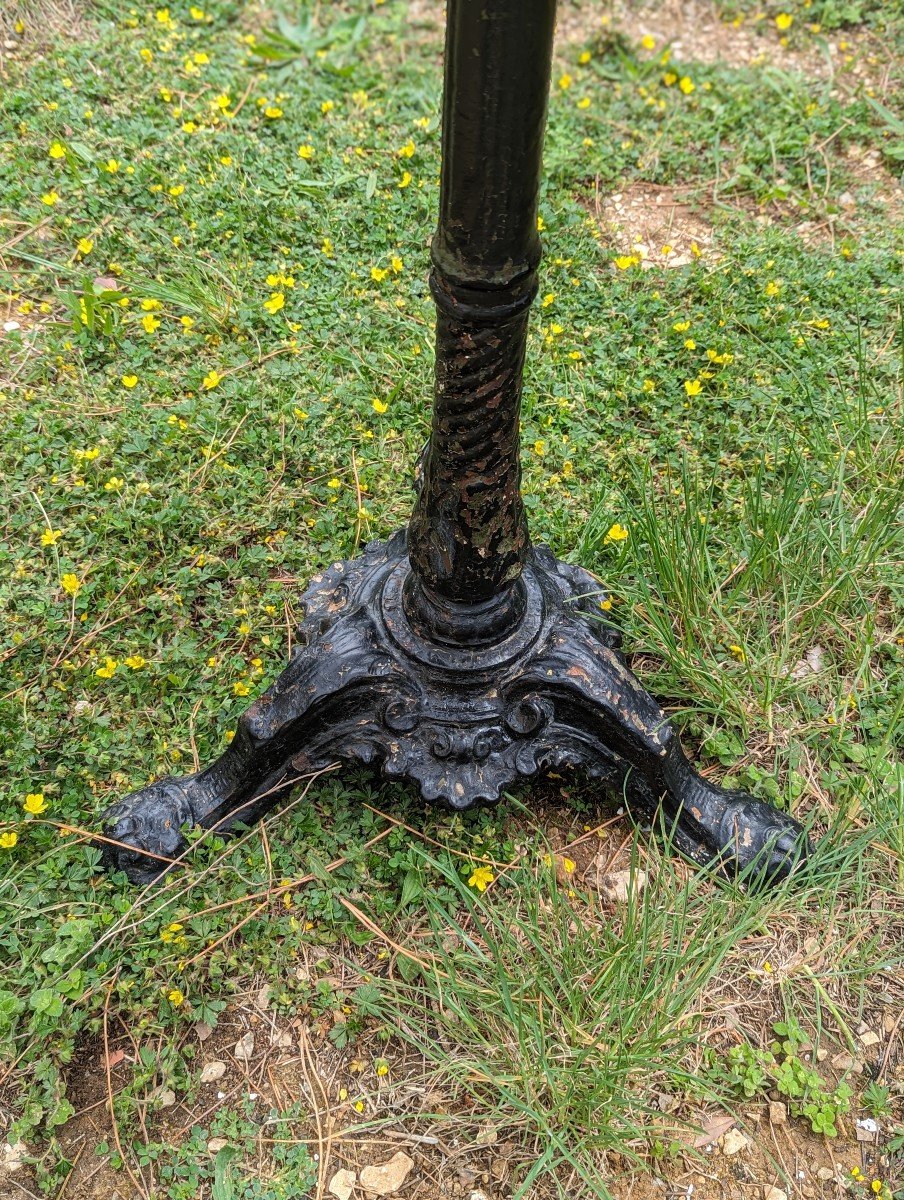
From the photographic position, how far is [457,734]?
197 centimetres

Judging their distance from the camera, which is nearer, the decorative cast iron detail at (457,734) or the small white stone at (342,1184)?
the small white stone at (342,1184)

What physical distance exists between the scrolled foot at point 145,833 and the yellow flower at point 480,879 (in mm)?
603

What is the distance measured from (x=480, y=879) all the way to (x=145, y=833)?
0.70 metres

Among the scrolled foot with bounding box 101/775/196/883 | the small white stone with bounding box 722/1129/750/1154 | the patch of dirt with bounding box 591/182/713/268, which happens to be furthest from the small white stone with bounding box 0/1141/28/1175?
the patch of dirt with bounding box 591/182/713/268

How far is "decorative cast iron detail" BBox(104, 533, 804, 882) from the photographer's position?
1.97 metres

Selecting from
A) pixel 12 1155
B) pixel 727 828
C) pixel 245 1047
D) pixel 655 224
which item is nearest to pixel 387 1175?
pixel 245 1047

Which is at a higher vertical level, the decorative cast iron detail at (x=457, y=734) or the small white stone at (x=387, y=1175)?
the decorative cast iron detail at (x=457, y=734)

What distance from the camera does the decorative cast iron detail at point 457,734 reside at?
1972 millimetres

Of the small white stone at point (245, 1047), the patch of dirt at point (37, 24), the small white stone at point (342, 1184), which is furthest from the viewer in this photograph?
the patch of dirt at point (37, 24)

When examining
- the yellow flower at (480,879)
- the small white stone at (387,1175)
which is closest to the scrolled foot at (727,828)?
the yellow flower at (480,879)

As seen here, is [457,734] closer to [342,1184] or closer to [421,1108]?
[421,1108]

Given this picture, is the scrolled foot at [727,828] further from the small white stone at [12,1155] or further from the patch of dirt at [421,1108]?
the small white stone at [12,1155]

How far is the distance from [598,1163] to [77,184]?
10.8 feet

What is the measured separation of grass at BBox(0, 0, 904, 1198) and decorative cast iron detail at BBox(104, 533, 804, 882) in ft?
0.32
